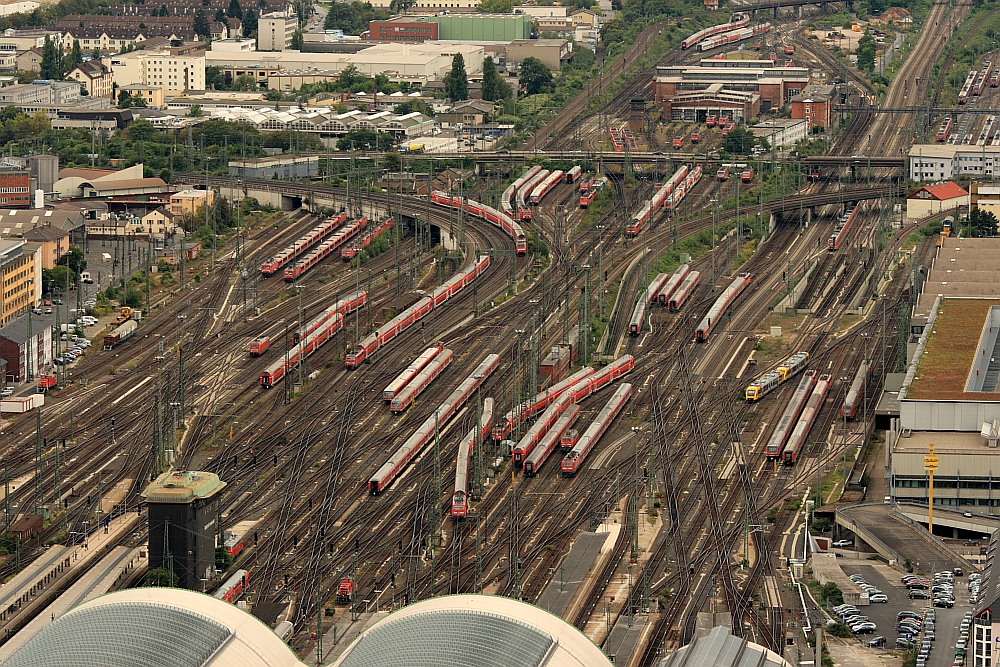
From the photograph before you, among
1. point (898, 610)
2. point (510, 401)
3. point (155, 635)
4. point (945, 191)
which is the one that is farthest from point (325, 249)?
point (155, 635)

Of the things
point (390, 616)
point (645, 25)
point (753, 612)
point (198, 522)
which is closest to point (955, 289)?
point (753, 612)

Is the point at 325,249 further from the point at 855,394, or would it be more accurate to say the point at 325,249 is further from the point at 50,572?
the point at 50,572

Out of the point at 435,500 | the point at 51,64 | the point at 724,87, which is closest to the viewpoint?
the point at 435,500

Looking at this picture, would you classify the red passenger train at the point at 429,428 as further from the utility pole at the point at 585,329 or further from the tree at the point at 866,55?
the tree at the point at 866,55

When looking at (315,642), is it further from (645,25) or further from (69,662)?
(645,25)

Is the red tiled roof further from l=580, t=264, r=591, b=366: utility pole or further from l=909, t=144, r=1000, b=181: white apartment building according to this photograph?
l=580, t=264, r=591, b=366: utility pole

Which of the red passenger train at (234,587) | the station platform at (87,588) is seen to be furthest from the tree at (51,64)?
the red passenger train at (234,587)

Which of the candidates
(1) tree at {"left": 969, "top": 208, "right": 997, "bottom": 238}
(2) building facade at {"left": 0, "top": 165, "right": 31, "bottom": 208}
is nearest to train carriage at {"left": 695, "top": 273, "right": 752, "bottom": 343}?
(1) tree at {"left": 969, "top": 208, "right": 997, "bottom": 238}
